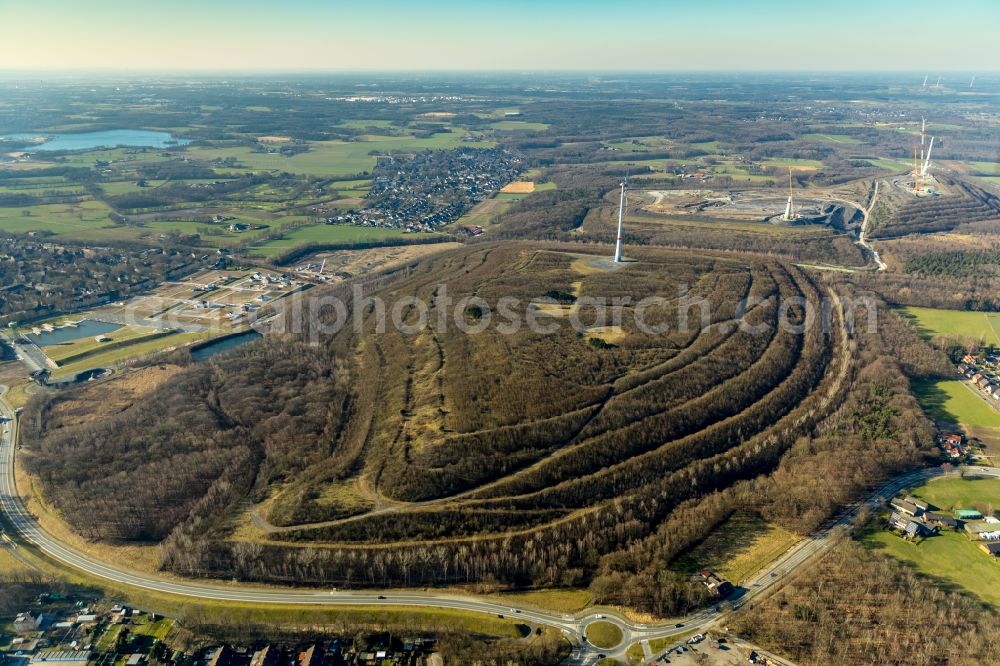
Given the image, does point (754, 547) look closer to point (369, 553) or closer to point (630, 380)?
point (630, 380)

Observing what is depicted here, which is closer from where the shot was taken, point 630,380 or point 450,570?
point 450,570

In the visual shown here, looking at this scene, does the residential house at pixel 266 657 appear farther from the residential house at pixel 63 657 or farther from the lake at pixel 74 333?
the lake at pixel 74 333

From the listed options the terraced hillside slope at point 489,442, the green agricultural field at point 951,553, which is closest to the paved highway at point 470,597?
the terraced hillside slope at point 489,442

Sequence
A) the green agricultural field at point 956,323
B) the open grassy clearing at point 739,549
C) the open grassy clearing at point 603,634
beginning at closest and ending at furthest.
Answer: the open grassy clearing at point 603,634 → the open grassy clearing at point 739,549 → the green agricultural field at point 956,323

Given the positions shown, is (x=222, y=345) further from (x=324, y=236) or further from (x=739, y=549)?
(x=739, y=549)

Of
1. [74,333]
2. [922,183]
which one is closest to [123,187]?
[74,333]

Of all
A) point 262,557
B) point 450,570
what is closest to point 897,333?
point 450,570
